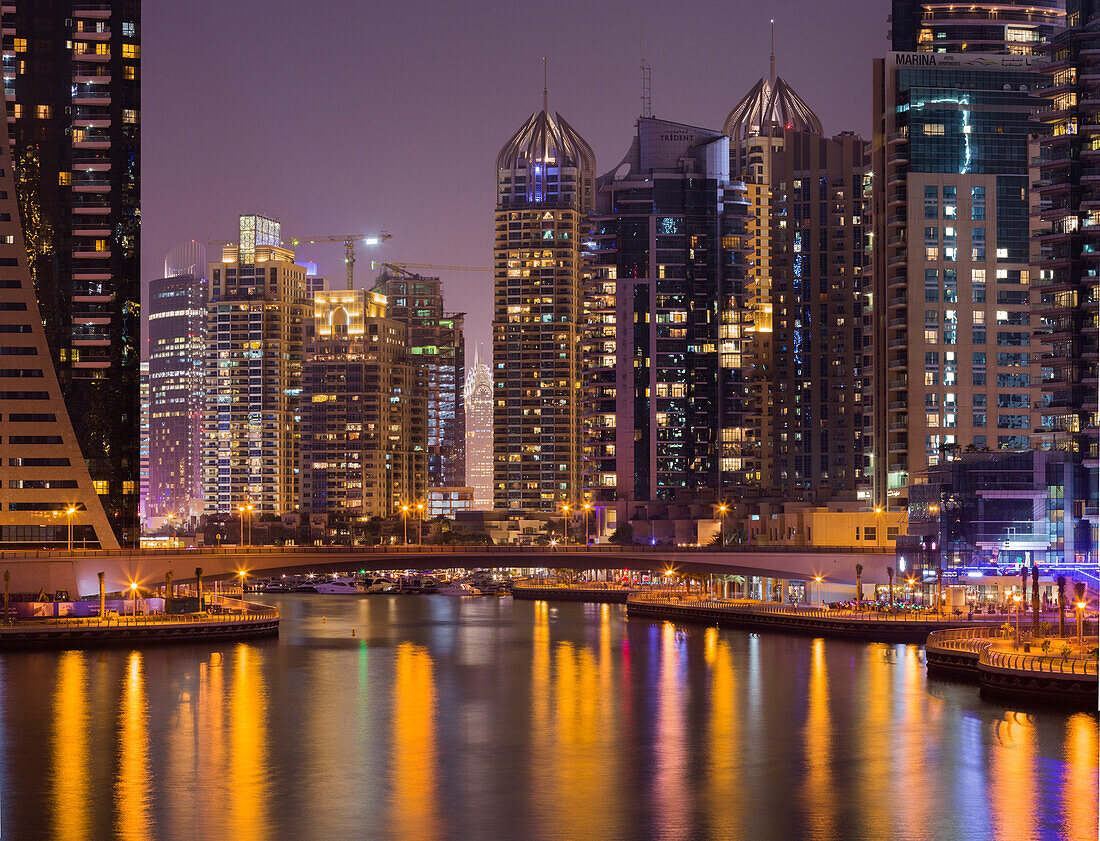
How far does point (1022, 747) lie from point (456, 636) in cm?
6700

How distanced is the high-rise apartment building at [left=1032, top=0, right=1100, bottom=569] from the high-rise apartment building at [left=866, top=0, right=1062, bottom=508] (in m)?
27.1

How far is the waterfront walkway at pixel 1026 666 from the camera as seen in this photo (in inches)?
3056

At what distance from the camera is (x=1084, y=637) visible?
88.3m

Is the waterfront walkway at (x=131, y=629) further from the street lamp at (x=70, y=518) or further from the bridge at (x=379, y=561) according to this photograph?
the street lamp at (x=70, y=518)

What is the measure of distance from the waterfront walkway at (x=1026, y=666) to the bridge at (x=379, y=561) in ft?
148

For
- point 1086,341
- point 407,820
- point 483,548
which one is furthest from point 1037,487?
point 407,820

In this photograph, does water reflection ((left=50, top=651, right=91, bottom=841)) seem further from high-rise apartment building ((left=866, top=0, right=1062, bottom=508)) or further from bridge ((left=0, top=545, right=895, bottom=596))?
high-rise apartment building ((left=866, top=0, right=1062, bottom=508))

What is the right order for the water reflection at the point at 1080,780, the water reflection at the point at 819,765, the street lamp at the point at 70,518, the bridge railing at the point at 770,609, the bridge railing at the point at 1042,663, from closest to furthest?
the water reflection at the point at 1080,780, the water reflection at the point at 819,765, the bridge railing at the point at 1042,663, the bridge railing at the point at 770,609, the street lamp at the point at 70,518

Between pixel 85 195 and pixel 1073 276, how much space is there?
91.3 meters

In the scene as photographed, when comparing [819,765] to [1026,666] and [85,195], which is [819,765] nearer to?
[1026,666]

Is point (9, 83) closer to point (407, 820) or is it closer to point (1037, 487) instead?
point (1037, 487)

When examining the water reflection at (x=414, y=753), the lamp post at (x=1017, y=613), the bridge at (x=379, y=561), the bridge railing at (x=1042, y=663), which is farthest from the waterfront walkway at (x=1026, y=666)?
the bridge at (x=379, y=561)

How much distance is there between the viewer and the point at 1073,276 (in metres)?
127

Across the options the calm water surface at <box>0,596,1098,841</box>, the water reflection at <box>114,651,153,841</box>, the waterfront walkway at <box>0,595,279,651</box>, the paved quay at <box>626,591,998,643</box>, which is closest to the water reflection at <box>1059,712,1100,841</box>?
the calm water surface at <box>0,596,1098,841</box>
